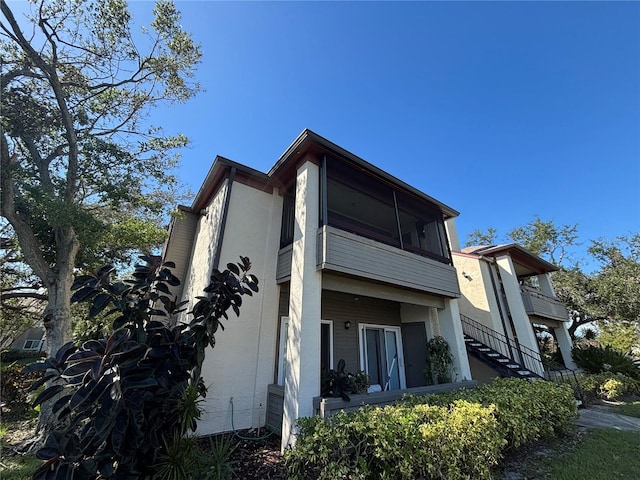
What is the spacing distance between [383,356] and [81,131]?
12.7m

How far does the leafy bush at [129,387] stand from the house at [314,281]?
1.62m

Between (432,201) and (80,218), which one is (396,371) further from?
(80,218)

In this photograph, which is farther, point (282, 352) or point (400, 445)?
point (282, 352)

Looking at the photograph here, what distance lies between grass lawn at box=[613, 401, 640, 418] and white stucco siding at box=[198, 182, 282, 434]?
38.8ft

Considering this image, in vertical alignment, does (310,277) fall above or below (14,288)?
below

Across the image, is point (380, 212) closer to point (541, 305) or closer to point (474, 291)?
point (474, 291)

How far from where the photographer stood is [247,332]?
265 inches

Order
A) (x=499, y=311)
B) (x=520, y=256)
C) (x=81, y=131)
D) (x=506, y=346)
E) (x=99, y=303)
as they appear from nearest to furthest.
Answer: (x=99, y=303) → (x=81, y=131) → (x=506, y=346) → (x=499, y=311) → (x=520, y=256)

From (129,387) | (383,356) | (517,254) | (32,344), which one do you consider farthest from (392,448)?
(32,344)

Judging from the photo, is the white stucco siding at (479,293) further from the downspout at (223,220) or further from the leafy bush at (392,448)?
the downspout at (223,220)

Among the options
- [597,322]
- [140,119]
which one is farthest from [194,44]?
[597,322]

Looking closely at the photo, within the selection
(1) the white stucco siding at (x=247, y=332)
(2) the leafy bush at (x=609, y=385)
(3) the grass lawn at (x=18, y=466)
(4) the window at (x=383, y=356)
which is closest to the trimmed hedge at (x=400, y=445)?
(1) the white stucco siding at (x=247, y=332)

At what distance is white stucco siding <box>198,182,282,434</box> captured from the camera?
6.05 m

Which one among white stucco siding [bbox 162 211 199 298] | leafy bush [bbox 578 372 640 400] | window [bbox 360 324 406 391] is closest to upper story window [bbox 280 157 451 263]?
window [bbox 360 324 406 391]
